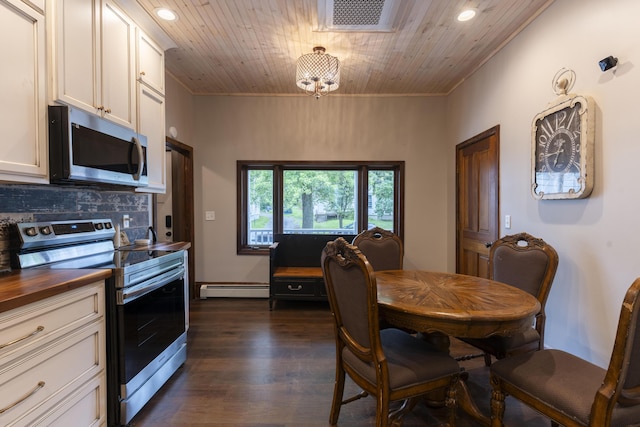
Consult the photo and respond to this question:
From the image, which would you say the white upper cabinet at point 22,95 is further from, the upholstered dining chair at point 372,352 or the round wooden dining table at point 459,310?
the round wooden dining table at point 459,310

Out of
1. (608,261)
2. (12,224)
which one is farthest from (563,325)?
(12,224)

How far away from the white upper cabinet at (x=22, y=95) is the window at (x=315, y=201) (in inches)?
103

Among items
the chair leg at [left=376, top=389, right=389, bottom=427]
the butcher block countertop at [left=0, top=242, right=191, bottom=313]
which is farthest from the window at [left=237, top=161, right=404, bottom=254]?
the chair leg at [left=376, top=389, right=389, bottom=427]

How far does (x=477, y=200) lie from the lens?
3.23m

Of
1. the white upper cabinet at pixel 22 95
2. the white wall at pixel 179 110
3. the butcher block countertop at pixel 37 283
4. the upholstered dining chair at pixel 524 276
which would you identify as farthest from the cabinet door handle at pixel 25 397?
the white wall at pixel 179 110

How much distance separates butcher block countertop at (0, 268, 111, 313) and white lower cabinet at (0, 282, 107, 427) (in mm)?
36

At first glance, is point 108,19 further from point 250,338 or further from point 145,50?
point 250,338

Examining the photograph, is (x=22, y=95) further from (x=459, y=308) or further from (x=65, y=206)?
(x=459, y=308)

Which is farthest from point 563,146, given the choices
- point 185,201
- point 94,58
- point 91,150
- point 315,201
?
point 185,201

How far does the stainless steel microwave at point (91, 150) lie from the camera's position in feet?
4.96

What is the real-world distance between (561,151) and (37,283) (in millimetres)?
3072

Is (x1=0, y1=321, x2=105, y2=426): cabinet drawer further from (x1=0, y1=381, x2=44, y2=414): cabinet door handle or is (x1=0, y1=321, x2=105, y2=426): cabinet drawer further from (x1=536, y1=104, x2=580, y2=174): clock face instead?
(x1=536, y1=104, x2=580, y2=174): clock face

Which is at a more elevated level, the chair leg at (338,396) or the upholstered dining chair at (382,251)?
the upholstered dining chair at (382,251)

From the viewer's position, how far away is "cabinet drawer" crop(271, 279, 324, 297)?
351 cm
